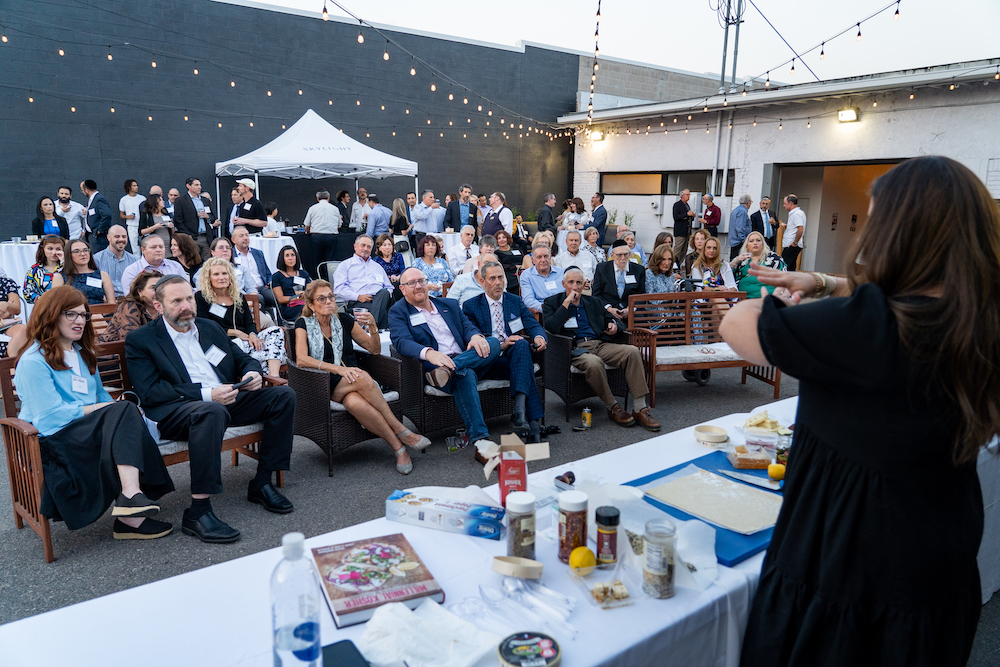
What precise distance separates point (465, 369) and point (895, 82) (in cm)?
A: 867

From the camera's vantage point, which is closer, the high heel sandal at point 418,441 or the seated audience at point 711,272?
the high heel sandal at point 418,441

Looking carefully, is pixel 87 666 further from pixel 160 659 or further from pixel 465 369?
pixel 465 369

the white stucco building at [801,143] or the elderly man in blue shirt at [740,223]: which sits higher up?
the white stucco building at [801,143]

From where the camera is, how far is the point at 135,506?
2.88m

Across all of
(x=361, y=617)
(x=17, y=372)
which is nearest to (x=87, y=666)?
(x=361, y=617)

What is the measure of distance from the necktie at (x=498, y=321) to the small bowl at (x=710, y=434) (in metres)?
2.30

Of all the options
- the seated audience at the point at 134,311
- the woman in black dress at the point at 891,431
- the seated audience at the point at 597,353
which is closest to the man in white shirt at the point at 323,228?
the seated audience at the point at 134,311

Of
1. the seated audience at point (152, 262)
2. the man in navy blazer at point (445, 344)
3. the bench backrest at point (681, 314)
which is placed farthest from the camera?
the bench backrest at point (681, 314)

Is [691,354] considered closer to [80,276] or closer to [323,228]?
[80,276]

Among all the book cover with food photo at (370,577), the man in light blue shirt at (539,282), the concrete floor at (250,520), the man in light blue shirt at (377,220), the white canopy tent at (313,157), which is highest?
the white canopy tent at (313,157)

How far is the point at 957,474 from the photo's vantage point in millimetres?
1193

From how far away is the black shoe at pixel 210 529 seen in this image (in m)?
2.97

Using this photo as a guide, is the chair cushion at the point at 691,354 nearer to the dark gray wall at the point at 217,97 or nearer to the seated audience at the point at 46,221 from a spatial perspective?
the seated audience at the point at 46,221

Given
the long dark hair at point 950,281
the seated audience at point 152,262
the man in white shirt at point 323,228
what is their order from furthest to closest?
the man in white shirt at point 323,228 → the seated audience at point 152,262 → the long dark hair at point 950,281
